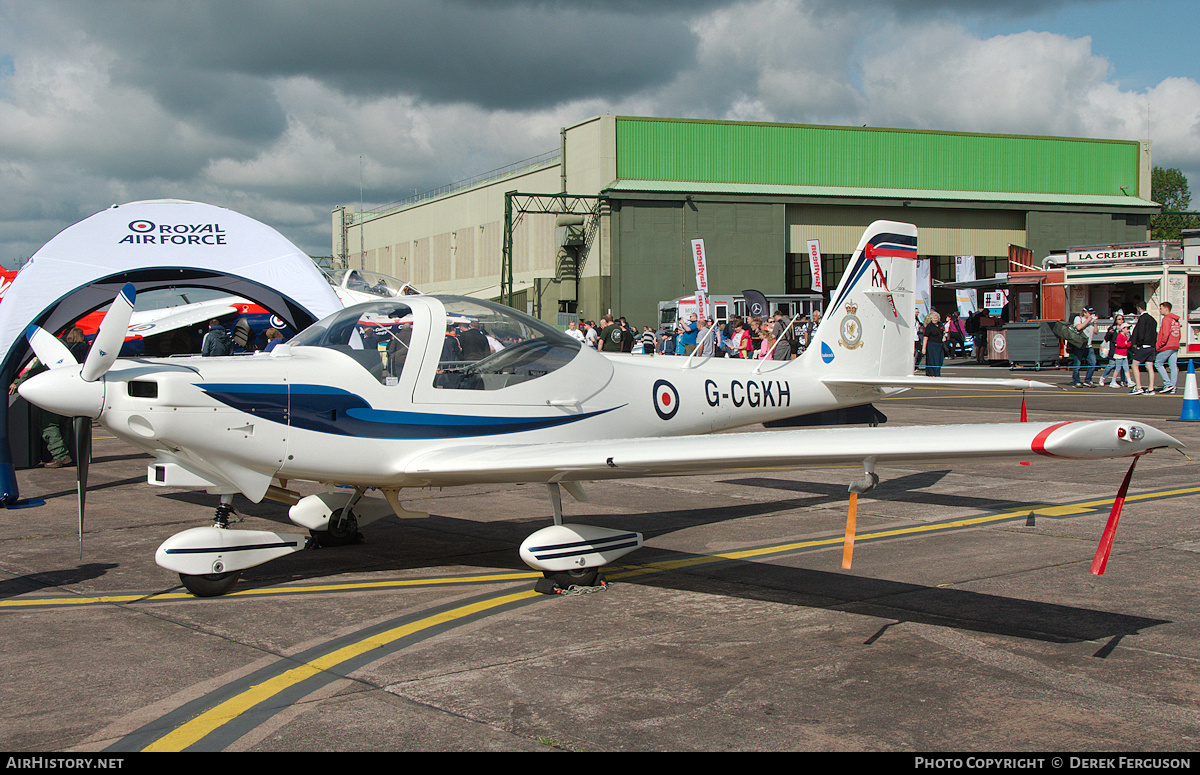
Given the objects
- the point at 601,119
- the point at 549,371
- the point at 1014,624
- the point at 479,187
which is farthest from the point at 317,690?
the point at 479,187

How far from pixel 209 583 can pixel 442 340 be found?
2.12 m

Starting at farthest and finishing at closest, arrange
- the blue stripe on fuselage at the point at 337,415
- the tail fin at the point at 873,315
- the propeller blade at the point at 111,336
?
1. the tail fin at the point at 873,315
2. the blue stripe on fuselage at the point at 337,415
3. the propeller blade at the point at 111,336

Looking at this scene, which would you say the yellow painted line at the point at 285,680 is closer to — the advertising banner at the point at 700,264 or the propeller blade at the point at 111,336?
the propeller blade at the point at 111,336

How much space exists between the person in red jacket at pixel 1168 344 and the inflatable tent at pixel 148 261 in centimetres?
1593

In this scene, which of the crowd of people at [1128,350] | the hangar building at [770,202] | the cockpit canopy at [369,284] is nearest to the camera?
the cockpit canopy at [369,284]

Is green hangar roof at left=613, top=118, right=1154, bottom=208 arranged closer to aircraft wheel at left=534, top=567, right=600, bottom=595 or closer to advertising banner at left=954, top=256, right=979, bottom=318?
advertising banner at left=954, top=256, right=979, bottom=318

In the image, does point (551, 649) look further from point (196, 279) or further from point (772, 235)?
point (772, 235)

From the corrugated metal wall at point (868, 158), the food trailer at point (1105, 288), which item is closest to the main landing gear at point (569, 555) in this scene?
the food trailer at point (1105, 288)

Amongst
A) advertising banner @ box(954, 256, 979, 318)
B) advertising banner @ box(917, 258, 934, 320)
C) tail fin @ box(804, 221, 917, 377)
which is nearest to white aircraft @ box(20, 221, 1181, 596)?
tail fin @ box(804, 221, 917, 377)

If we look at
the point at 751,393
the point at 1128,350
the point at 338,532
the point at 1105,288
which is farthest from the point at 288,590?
the point at 1105,288

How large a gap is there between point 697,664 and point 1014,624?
1.85 metres

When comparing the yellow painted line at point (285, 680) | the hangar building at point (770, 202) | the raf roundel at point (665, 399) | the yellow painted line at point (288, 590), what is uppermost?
the hangar building at point (770, 202)

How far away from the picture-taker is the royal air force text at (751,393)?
8141 mm

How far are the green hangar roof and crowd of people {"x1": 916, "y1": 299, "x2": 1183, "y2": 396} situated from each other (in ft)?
55.4
